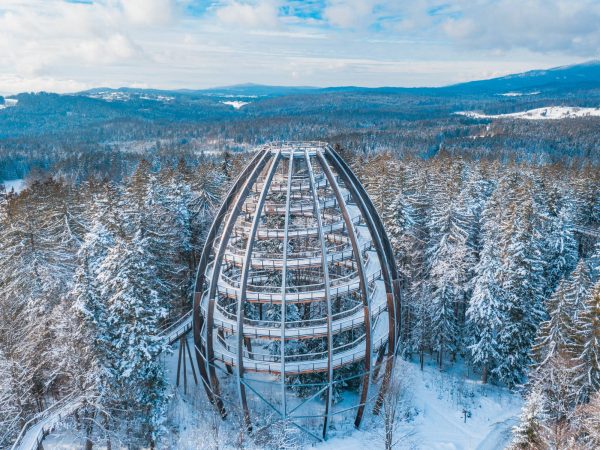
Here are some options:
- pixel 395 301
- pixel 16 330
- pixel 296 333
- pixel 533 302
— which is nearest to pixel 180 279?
pixel 16 330

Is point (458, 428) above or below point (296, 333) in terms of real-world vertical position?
below

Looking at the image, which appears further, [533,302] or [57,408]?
[533,302]

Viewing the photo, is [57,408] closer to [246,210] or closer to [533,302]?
[246,210]

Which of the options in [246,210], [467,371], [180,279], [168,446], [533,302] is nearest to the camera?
[168,446]

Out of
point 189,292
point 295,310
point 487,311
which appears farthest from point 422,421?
point 189,292

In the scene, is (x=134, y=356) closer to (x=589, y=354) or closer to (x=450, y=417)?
(x=450, y=417)

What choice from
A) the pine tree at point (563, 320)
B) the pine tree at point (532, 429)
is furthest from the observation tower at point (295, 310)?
the pine tree at point (563, 320)

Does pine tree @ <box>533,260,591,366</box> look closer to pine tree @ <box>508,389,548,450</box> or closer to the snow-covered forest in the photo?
the snow-covered forest

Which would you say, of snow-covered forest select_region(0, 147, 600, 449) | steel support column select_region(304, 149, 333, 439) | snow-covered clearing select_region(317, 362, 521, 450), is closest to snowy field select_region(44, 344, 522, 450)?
snow-covered clearing select_region(317, 362, 521, 450)

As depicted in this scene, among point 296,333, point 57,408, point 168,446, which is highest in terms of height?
point 296,333
